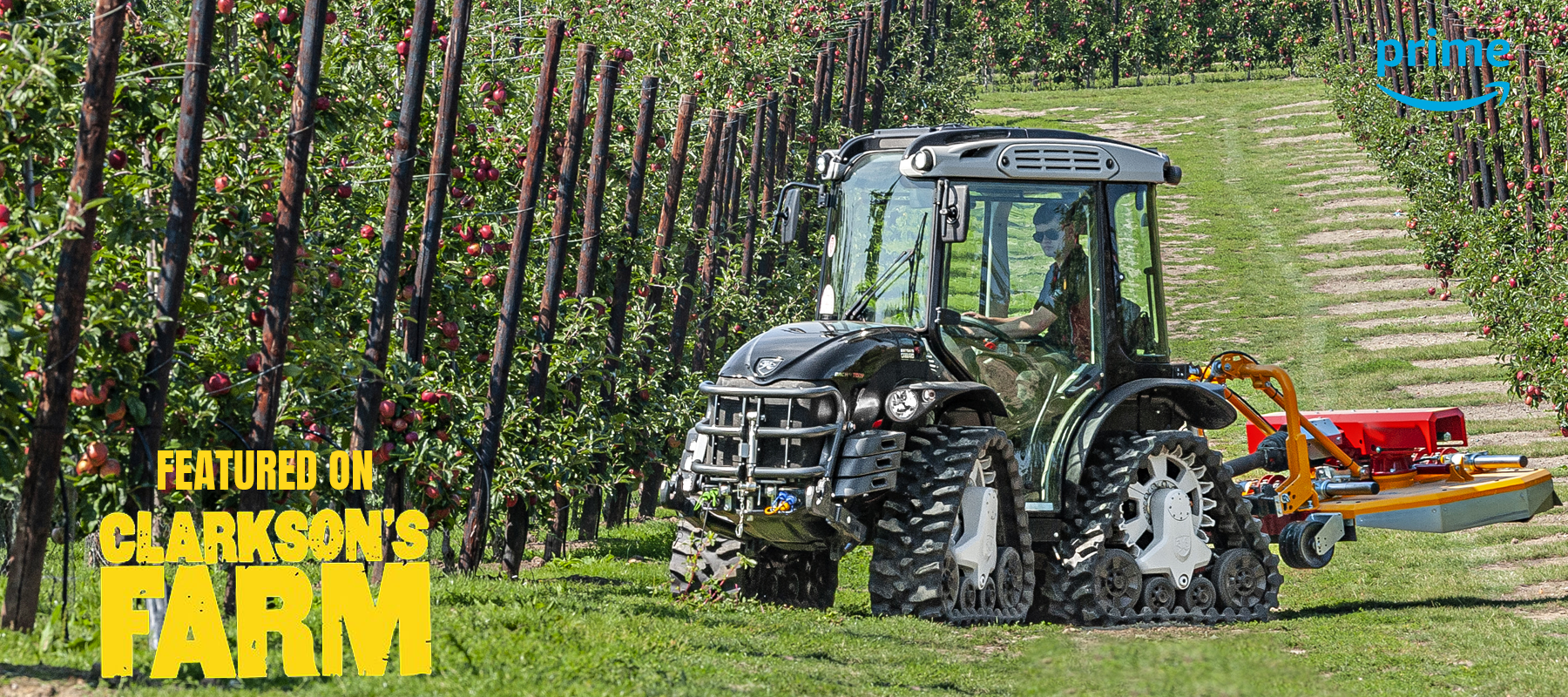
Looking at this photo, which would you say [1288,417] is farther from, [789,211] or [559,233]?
[559,233]

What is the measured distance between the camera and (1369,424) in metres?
12.1

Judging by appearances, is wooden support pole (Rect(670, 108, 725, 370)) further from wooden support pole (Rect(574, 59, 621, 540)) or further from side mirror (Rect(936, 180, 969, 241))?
side mirror (Rect(936, 180, 969, 241))

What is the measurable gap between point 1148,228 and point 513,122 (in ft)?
16.2

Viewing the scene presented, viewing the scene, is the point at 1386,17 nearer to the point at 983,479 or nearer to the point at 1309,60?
the point at 1309,60

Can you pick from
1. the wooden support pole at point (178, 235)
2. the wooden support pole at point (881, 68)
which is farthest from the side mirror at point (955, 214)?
the wooden support pole at point (881, 68)

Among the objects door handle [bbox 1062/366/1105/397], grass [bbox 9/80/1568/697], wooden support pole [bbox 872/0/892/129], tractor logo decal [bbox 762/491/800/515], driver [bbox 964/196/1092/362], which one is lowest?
grass [bbox 9/80/1568/697]

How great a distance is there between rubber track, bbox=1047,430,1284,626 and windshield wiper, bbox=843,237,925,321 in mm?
1667

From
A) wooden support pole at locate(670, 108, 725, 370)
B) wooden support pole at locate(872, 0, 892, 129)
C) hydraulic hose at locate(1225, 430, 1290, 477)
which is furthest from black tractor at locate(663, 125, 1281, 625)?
wooden support pole at locate(872, 0, 892, 129)

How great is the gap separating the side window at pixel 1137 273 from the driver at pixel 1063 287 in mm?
301

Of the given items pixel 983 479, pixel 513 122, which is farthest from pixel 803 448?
pixel 513 122

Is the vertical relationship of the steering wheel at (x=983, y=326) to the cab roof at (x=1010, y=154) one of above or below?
below

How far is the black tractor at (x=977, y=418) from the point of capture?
8.73 m

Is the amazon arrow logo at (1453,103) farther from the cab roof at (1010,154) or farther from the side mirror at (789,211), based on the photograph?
the side mirror at (789,211)

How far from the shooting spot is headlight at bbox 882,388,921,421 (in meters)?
8.80
